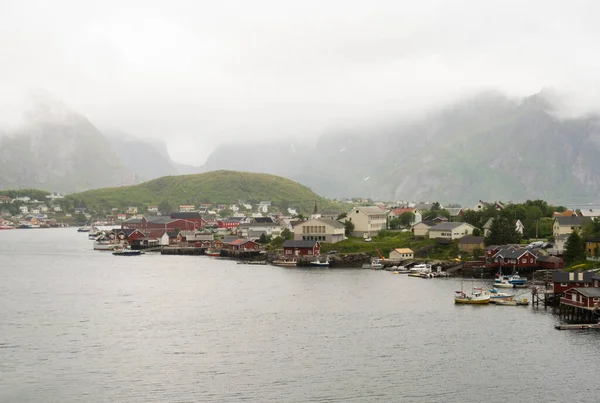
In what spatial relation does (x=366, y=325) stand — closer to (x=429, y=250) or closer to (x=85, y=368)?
(x=85, y=368)

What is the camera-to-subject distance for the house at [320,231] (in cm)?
8594

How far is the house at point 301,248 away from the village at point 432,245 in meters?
0.10

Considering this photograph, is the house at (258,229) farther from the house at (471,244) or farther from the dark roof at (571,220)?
the dark roof at (571,220)

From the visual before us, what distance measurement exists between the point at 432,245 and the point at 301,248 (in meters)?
14.1

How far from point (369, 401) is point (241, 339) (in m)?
11.3

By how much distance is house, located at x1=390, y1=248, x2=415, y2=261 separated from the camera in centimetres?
7479

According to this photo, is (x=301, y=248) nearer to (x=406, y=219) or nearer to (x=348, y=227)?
(x=348, y=227)

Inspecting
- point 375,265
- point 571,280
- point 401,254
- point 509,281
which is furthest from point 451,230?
point 571,280

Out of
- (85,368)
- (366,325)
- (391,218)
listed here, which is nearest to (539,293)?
(366,325)

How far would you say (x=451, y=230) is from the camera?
78562 millimetres

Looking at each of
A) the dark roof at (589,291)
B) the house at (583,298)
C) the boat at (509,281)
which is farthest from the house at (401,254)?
the dark roof at (589,291)

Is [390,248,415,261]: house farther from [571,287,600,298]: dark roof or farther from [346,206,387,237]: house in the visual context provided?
[571,287,600,298]: dark roof

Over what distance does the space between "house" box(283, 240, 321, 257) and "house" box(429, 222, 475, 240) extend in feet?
41.2

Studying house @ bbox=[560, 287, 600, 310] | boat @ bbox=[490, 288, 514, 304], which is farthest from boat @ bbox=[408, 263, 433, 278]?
house @ bbox=[560, 287, 600, 310]
